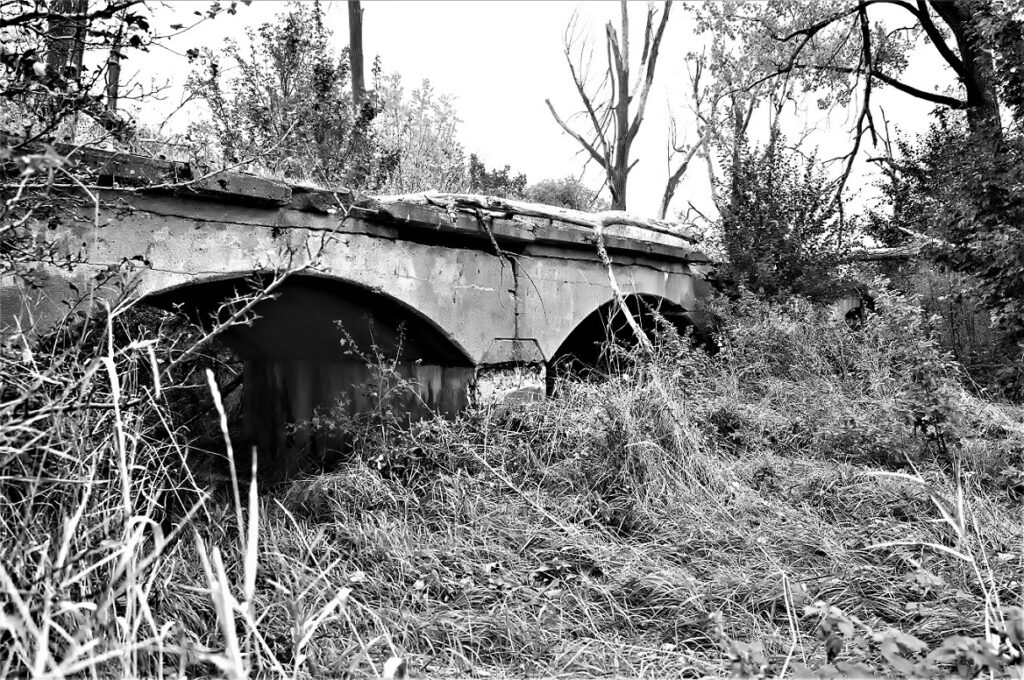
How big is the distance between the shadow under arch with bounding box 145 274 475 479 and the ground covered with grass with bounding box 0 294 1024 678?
501mm

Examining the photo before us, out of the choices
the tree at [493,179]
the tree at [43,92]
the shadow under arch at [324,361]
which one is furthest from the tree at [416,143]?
the tree at [43,92]

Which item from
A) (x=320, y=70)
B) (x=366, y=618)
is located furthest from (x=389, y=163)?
(x=366, y=618)

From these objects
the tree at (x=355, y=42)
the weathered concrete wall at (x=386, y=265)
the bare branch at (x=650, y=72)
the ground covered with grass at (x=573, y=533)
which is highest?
the bare branch at (x=650, y=72)

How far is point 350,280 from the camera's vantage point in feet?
15.6

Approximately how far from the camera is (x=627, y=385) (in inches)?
207

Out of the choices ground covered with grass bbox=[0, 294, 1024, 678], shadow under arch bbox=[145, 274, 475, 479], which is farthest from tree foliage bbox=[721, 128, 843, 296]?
shadow under arch bbox=[145, 274, 475, 479]

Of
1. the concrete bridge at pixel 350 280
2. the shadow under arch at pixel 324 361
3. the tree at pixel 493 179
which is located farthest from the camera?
the tree at pixel 493 179

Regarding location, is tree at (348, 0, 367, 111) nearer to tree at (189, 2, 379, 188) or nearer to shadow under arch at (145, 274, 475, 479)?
tree at (189, 2, 379, 188)

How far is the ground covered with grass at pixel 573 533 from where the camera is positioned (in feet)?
6.83

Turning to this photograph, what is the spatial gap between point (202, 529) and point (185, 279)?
1.41 m

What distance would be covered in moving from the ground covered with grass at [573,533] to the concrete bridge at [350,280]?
69 centimetres

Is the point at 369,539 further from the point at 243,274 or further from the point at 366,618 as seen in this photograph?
the point at 243,274

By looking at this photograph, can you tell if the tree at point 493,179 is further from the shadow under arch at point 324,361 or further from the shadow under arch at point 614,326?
the shadow under arch at point 324,361

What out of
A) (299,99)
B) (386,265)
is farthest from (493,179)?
(386,265)
